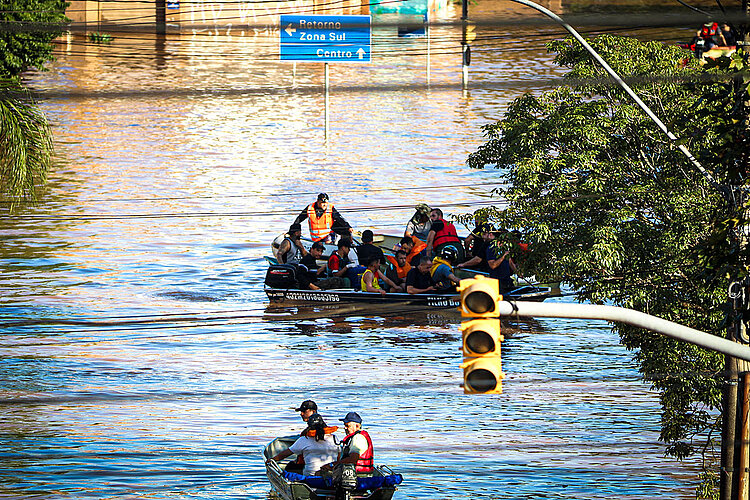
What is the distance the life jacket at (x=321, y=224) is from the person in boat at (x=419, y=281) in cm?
376

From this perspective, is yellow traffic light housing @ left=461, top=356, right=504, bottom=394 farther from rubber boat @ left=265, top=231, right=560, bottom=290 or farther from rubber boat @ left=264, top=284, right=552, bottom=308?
rubber boat @ left=264, top=284, right=552, bottom=308

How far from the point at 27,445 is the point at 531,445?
8638 millimetres

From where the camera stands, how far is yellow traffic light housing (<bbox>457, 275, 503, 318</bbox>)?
894cm

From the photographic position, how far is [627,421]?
899 inches

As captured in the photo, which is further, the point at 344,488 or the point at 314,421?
the point at 314,421

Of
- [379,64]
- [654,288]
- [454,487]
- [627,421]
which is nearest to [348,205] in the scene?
[627,421]

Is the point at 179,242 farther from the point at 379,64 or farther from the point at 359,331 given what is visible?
the point at 379,64

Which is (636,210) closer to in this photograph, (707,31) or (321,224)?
(321,224)

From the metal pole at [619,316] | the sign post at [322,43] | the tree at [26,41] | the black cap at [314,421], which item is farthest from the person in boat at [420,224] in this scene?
the metal pole at [619,316]

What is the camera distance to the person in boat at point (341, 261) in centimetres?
2844

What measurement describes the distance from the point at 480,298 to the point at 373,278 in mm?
18613

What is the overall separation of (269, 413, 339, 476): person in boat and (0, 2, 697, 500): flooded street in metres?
1.27

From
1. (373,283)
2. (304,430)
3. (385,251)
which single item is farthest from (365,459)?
(385,251)

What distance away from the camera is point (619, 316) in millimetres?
9359
